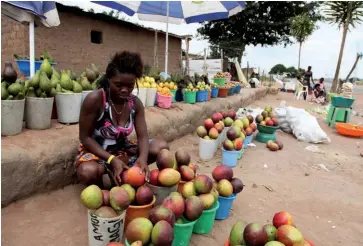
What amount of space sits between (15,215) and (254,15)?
2416cm

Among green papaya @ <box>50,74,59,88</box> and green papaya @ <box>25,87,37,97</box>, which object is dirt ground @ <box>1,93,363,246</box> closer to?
green papaya @ <box>25,87,37,97</box>

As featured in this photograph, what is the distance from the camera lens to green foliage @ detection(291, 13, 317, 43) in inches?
864

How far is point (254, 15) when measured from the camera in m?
23.3

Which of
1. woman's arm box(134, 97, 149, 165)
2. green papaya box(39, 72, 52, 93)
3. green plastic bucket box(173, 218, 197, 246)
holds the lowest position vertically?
green plastic bucket box(173, 218, 197, 246)

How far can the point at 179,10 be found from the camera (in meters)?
7.12

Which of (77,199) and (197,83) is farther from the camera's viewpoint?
(197,83)

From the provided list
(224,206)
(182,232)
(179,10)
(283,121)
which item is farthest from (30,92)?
(283,121)

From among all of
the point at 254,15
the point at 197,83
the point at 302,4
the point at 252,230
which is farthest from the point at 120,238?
the point at 302,4

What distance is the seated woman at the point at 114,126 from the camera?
7.53 feet

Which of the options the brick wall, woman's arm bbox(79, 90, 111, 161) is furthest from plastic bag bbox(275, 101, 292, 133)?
the brick wall

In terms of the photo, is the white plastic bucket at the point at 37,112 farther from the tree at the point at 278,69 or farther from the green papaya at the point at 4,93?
the tree at the point at 278,69

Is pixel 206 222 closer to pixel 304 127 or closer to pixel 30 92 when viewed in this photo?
pixel 30 92

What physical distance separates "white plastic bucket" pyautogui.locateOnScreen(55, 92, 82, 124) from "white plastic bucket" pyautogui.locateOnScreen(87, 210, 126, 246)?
5.70 ft

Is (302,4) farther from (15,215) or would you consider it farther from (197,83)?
(15,215)
